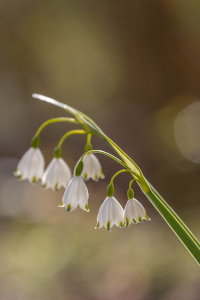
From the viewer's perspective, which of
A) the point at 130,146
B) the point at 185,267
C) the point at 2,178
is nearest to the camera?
the point at 185,267

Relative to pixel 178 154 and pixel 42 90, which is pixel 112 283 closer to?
pixel 178 154

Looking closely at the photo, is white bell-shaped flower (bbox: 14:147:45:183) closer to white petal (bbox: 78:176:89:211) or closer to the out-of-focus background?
white petal (bbox: 78:176:89:211)

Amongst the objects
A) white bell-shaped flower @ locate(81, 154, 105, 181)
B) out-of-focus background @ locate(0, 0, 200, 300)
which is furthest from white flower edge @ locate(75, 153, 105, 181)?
out-of-focus background @ locate(0, 0, 200, 300)

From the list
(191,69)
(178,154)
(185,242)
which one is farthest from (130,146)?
(185,242)

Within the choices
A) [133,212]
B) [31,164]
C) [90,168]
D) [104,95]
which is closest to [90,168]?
[90,168]

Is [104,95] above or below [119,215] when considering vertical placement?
above

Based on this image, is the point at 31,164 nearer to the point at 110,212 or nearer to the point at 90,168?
the point at 90,168

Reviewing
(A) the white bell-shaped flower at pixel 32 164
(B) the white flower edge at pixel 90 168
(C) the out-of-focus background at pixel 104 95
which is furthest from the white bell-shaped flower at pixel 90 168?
(C) the out-of-focus background at pixel 104 95
